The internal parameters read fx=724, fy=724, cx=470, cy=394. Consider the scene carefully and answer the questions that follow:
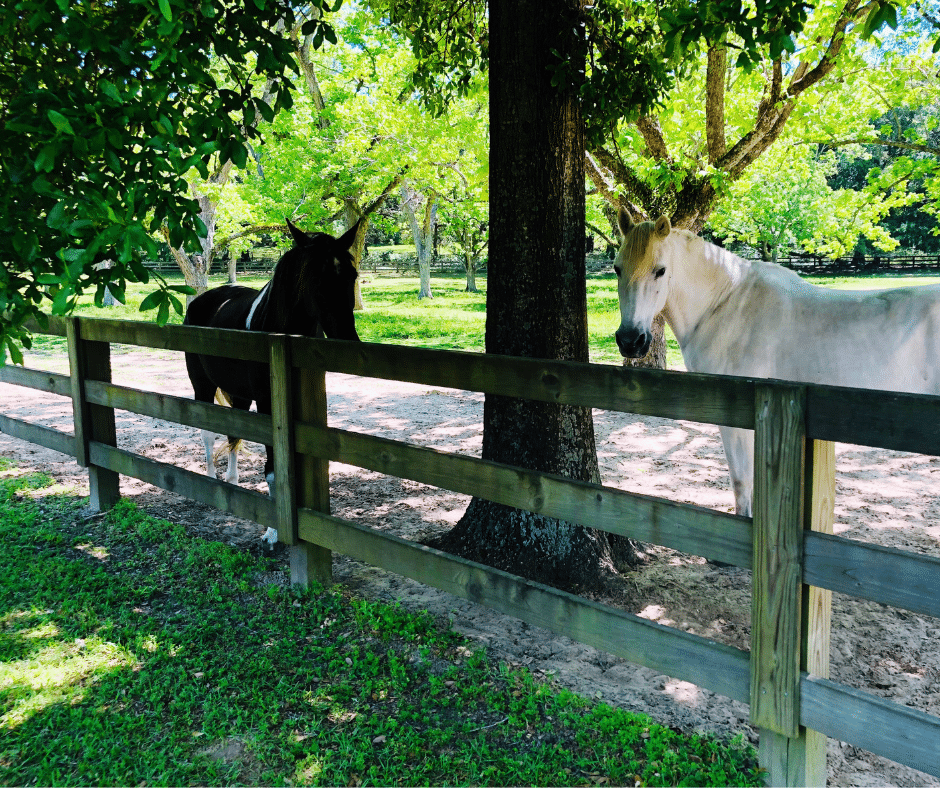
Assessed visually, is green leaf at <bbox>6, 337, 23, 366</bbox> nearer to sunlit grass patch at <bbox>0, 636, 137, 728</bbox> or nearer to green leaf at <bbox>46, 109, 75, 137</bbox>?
green leaf at <bbox>46, 109, 75, 137</bbox>

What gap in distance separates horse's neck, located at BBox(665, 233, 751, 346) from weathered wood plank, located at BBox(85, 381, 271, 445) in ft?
9.05

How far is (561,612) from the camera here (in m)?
3.01

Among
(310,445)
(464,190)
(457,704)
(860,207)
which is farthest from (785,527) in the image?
(464,190)

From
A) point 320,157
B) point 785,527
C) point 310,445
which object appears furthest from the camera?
point 320,157

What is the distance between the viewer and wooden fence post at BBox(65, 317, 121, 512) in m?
5.61

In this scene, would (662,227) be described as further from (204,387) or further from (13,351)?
(204,387)

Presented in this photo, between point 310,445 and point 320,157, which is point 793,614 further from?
point 320,157

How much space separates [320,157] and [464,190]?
366 centimetres

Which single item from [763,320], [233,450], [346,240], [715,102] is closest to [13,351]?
[346,240]

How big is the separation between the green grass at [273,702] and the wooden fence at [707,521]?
329 mm

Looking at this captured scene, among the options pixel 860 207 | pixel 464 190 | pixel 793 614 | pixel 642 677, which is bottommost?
pixel 642 677

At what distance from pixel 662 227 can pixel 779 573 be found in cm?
270

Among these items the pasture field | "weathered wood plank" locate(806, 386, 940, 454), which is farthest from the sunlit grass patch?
the pasture field

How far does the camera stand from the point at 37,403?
9953 millimetres
